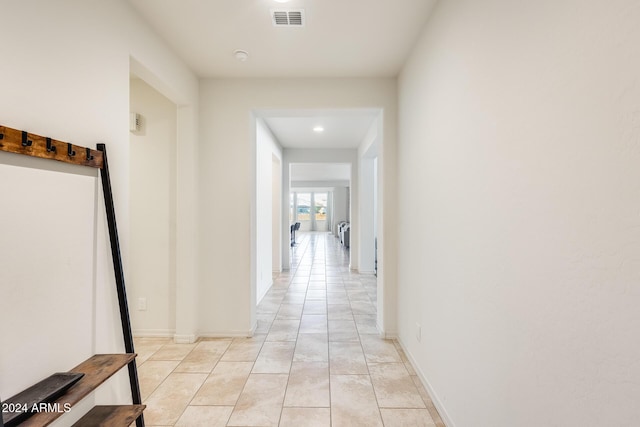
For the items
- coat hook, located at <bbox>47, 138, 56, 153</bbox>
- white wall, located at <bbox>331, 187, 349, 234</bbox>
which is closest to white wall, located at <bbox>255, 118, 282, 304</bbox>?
coat hook, located at <bbox>47, 138, 56, 153</bbox>

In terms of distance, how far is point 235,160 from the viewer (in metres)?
3.13

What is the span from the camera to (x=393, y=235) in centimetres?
311

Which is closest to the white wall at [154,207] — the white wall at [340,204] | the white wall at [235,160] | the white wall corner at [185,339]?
the white wall corner at [185,339]

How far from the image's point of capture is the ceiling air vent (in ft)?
6.81

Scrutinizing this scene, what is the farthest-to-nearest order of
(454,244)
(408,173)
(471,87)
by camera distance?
(408,173)
(454,244)
(471,87)

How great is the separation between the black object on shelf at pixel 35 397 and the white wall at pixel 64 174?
0.05 metres

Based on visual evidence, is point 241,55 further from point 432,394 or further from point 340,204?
point 340,204

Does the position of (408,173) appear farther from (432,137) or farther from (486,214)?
(486,214)

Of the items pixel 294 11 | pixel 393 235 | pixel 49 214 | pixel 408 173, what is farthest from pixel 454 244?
pixel 49 214

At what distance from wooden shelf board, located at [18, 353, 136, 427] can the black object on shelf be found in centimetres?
2

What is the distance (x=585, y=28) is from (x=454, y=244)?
44.1 inches

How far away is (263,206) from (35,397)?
372cm

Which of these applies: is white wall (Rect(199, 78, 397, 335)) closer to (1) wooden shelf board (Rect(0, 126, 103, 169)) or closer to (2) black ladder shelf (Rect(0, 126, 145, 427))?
(2) black ladder shelf (Rect(0, 126, 145, 427))

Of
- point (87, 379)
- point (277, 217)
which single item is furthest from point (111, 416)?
point (277, 217)
